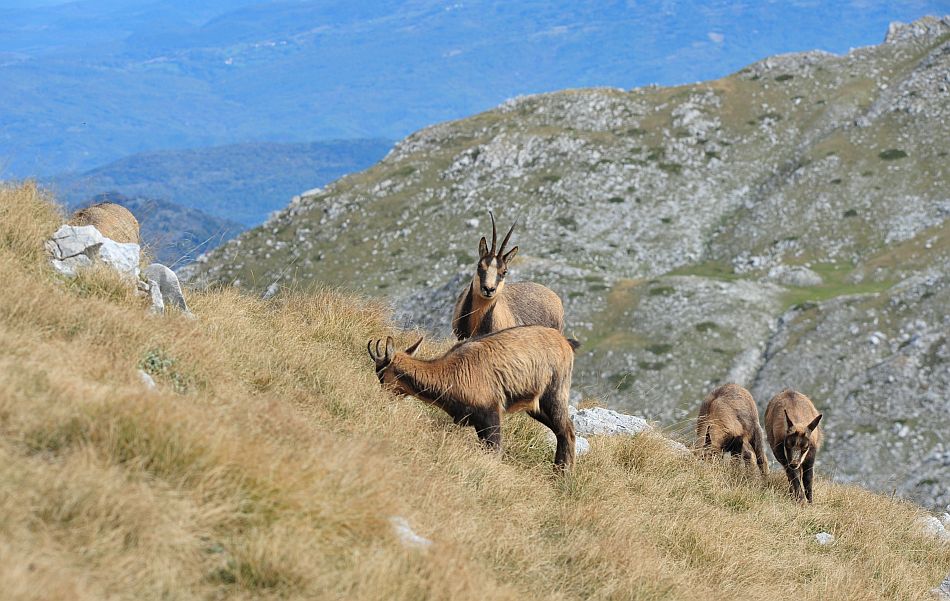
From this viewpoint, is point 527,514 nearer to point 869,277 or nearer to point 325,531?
point 325,531

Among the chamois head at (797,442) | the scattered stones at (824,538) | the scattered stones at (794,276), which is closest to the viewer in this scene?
the scattered stones at (824,538)

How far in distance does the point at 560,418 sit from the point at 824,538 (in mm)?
4133

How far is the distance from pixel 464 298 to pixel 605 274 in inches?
2286

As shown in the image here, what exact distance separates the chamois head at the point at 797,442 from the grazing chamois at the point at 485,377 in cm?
514

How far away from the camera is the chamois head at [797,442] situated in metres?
13.3

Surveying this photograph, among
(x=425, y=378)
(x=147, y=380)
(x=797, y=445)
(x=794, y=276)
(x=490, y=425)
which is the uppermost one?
(x=147, y=380)

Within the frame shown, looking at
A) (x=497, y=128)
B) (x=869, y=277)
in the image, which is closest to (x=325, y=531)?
(x=869, y=277)

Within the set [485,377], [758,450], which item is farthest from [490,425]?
[758,450]

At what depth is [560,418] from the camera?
10102 millimetres

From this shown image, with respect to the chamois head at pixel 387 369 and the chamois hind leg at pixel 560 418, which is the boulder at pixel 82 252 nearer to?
the chamois head at pixel 387 369

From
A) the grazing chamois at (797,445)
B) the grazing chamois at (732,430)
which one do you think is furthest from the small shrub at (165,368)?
the grazing chamois at (797,445)

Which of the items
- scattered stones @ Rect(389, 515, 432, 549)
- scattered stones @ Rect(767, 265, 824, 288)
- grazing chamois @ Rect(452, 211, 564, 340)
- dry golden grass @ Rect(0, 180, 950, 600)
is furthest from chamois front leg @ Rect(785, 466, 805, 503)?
scattered stones @ Rect(767, 265, 824, 288)

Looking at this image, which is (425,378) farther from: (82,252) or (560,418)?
(82,252)

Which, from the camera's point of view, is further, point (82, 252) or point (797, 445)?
point (797, 445)
